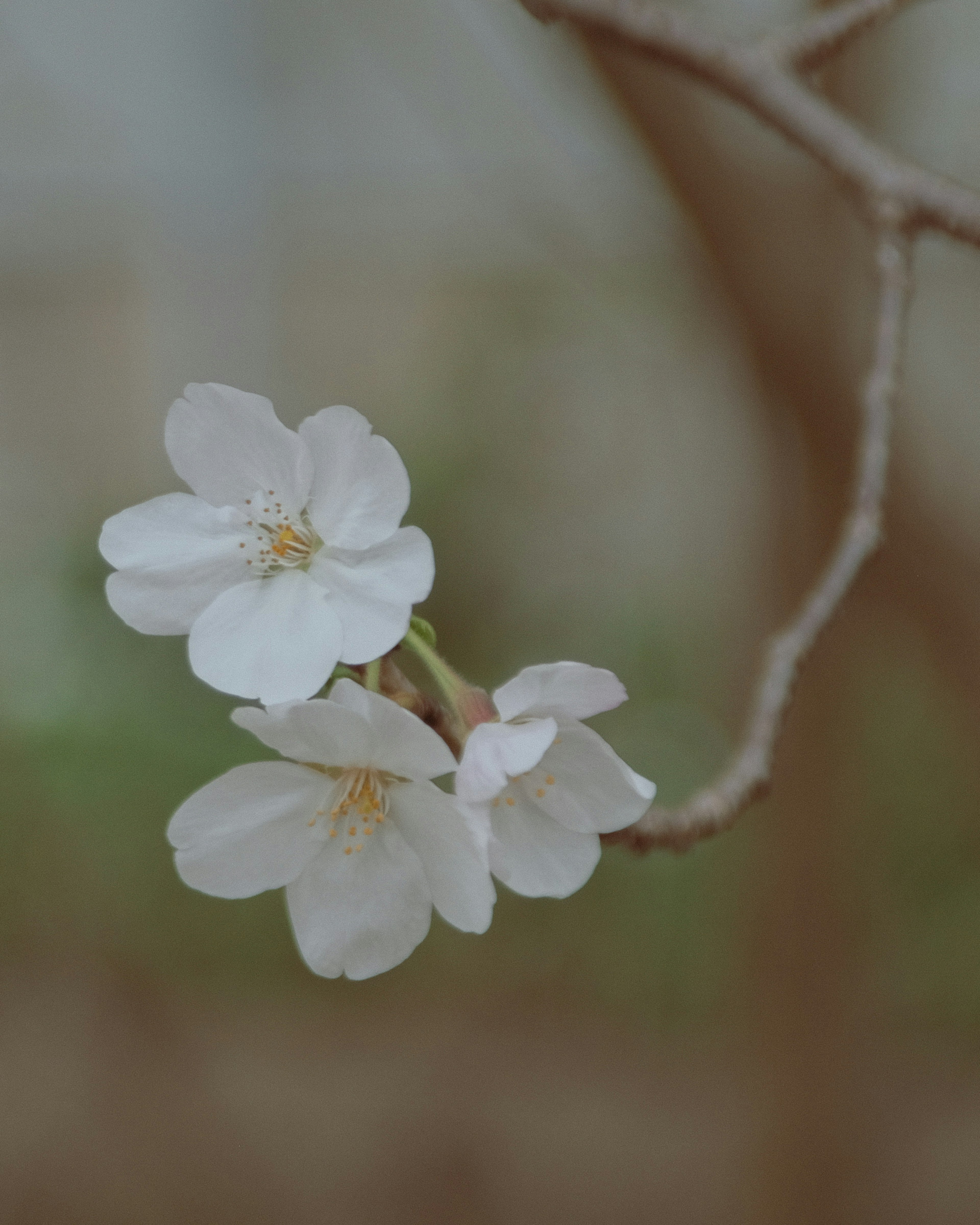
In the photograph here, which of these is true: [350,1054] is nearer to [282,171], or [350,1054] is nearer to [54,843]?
[54,843]

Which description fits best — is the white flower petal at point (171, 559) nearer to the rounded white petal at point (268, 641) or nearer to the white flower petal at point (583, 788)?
the rounded white petal at point (268, 641)

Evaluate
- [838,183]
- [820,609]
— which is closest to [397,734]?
[820,609]

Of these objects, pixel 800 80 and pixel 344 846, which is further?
pixel 800 80

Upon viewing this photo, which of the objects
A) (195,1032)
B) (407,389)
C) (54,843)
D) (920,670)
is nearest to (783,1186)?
(920,670)

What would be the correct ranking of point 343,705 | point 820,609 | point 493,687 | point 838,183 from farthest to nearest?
1. point 493,687
2. point 838,183
3. point 820,609
4. point 343,705

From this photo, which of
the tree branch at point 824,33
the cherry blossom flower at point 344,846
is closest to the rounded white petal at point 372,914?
the cherry blossom flower at point 344,846

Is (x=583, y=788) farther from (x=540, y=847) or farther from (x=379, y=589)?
(x=379, y=589)

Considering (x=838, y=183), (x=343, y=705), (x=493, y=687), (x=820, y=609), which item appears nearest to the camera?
(x=343, y=705)
